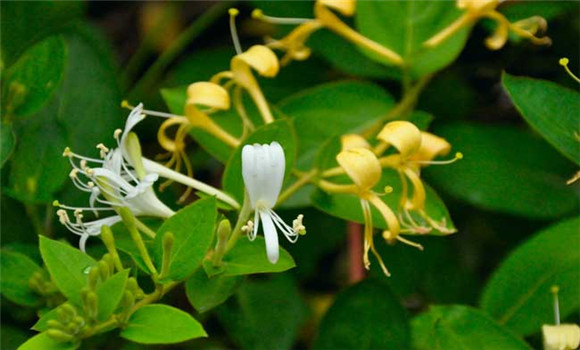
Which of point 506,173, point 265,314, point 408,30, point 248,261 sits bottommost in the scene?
point 265,314

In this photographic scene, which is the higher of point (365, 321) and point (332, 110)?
point (332, 110)

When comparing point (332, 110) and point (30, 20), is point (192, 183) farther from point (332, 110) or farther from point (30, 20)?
point (30, 20)

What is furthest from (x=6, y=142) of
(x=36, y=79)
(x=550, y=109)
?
(x=550, y=109)

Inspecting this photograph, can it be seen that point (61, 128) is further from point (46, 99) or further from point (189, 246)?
point (189, 246)

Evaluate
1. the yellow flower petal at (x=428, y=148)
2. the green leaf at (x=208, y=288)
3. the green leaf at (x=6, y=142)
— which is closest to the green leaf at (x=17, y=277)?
the green leaf at (x=6, y=142)

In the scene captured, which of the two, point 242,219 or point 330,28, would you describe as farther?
point 330,28

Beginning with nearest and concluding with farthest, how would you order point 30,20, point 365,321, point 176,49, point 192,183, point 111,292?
point 111,292
point 192,183
point 365,321
point 30,20
point 176,49

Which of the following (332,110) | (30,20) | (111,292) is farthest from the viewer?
(30,20)
